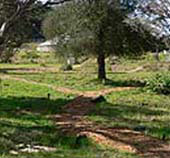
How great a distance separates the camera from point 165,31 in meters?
19.9

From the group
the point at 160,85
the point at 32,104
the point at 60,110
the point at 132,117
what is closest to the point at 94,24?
the point at 160,85

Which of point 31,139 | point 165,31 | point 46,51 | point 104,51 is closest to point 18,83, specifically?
point 104,51

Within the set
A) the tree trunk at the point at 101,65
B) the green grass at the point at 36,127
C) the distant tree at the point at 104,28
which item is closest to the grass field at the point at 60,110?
the green grass at the point at 36,127

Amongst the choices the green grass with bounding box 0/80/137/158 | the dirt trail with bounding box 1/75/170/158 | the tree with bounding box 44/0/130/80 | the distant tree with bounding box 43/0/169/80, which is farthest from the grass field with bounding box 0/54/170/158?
the tree with bounding box 44/0/130/80

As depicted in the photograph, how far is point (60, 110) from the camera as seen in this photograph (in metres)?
18.0

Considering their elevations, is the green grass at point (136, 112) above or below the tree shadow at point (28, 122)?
below

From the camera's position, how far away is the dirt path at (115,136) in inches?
430

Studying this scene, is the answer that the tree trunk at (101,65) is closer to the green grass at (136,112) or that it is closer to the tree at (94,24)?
the tree at (94,24)

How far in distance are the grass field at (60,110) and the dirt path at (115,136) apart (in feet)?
1.02

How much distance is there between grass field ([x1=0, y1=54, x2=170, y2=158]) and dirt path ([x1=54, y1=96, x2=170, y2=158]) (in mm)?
312

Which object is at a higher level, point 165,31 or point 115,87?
point 165,31

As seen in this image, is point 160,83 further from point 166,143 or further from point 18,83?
point 166,143

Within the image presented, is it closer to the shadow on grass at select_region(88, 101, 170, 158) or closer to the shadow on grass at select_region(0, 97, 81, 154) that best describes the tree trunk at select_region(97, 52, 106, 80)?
the shadow on grass at select_region(0, 97, 81, 154)

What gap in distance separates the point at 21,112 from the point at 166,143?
678 cm
